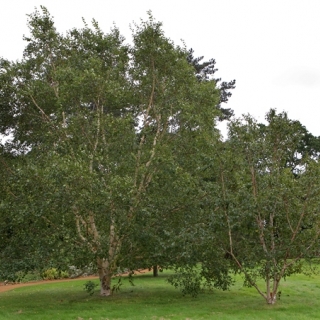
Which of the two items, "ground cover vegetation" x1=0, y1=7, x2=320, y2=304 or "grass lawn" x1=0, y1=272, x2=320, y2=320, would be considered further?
"ground cover vegetation" x1=0, y1=7, x2=320, y2=304

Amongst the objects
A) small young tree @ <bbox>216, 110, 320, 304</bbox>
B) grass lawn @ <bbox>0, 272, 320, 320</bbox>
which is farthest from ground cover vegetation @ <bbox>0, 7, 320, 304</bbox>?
grass lawn @ <bbox>0, 272, 320, 320</bbox>

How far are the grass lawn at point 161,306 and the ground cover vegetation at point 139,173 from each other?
835 mm

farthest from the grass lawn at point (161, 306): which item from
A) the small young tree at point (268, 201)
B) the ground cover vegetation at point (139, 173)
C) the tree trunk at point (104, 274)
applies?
the small young tree at point (268, 201)

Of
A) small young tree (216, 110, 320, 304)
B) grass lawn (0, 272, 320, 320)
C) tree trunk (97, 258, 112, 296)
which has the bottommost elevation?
grass lawn (0, 272, 320, 320)

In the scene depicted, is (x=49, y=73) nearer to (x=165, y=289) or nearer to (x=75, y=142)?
(x=75, y=142)

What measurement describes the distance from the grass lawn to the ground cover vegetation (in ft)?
2.74

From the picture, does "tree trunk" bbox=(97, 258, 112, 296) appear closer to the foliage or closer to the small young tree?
the foliage

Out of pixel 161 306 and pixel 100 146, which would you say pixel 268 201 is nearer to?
pixel 161 306

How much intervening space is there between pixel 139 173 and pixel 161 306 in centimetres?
471

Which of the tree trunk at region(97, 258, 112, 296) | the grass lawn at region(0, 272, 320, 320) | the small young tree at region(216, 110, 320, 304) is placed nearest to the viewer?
the grass lawn at region(0, 272, 320, 320)

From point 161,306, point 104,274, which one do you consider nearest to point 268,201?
point 161,306

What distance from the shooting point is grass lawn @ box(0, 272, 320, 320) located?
12.5m

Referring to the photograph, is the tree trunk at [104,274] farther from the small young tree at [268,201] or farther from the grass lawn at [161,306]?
the small young tree at [268,201]

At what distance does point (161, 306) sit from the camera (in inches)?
562
